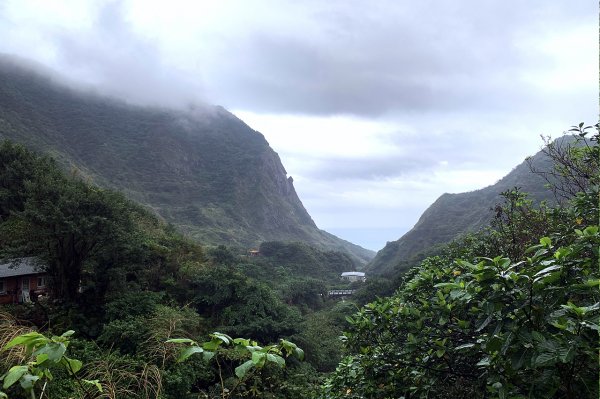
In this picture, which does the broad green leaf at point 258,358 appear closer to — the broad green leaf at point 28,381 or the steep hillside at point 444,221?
the broad green leaf at point 28,381

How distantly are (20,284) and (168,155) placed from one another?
57.2 metres

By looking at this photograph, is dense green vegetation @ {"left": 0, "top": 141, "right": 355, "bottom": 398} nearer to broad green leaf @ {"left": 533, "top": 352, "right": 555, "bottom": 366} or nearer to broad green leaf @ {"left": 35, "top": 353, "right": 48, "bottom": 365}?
broad green leaf @ {"left": 35, "top": 353, "right": 48, "bottom": 365}

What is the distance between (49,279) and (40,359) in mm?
12992

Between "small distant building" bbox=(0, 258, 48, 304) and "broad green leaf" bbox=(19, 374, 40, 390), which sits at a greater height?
"broad green leaf" bbox=(19, 374, 40, 390)

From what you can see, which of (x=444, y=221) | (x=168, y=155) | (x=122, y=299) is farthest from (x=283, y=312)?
(x=168, y=155)

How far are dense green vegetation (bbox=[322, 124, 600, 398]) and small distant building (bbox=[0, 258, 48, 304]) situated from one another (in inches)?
489

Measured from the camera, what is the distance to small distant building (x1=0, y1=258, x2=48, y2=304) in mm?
12203

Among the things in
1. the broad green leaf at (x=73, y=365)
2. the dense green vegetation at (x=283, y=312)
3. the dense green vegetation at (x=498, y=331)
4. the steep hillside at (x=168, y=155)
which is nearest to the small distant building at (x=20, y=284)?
the dense green vegetation at (x=283, y=312)

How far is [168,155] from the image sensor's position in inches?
2655

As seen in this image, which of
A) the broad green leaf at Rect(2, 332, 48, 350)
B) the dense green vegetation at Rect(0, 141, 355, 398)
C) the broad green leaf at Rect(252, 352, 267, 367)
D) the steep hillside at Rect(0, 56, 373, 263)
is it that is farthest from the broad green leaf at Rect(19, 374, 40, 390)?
the steep hillside at Rect(0, 56, 373, 263)

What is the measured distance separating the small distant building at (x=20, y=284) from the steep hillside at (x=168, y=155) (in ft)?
93.1

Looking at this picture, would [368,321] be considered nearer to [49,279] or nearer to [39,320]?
[39,320]

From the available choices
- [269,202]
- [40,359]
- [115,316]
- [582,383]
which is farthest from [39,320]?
[269,202]

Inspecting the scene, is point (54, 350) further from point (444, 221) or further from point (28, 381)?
point (444, 221)
